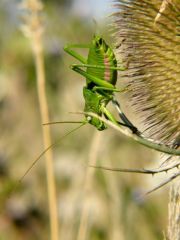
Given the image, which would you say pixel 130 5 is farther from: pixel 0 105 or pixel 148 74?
pixel 0 105

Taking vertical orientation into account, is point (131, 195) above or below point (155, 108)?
below

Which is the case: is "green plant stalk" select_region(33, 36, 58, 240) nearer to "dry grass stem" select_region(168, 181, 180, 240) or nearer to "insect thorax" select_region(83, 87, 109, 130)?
"insect thorax" select_region(83, 87, 109, 130)

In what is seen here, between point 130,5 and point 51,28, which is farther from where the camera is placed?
point 51,28

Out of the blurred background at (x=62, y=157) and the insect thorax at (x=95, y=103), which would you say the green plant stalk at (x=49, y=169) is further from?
the insect thorax at (x=95, y=103)

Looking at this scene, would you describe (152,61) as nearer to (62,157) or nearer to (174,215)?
(174,215)

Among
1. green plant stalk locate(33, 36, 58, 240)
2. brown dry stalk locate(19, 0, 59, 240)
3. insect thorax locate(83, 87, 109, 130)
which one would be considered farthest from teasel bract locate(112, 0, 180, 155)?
green plant stalk locate(33, 36, 58, 240)

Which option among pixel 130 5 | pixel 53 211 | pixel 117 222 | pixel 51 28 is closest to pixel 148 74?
pixel 130 5

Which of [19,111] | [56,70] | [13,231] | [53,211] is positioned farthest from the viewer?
[19,111]
